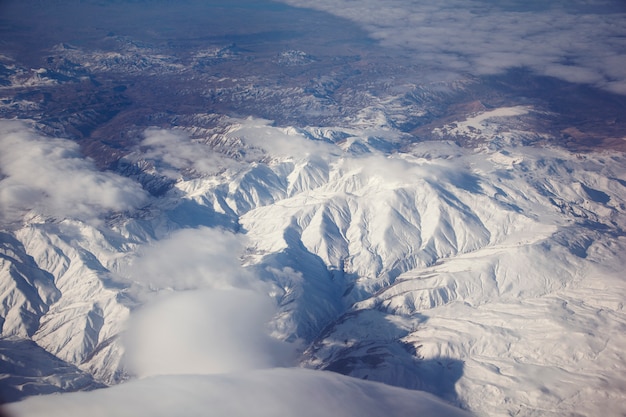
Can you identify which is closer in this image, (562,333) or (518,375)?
(518,375)

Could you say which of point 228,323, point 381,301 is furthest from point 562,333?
point 228,323

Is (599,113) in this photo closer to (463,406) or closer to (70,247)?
(463,406)

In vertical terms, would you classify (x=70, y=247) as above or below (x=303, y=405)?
below

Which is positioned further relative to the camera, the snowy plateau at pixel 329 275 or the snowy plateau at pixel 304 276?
the snowy plateau at pixel 329 275

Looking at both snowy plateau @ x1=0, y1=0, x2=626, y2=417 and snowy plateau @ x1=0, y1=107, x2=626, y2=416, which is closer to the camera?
snowy plateau @ x1=0, y1=0, x2=626, y2=417

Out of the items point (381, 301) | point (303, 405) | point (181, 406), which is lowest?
point (381, 301)

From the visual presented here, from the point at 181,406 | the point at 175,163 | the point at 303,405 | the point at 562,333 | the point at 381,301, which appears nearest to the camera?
the point at 181,406

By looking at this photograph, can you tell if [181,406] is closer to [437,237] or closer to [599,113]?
[437,237]

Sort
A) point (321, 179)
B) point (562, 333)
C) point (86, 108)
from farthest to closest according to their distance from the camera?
point (86, 108), point (321, 179), point (562, 333)
